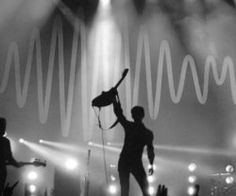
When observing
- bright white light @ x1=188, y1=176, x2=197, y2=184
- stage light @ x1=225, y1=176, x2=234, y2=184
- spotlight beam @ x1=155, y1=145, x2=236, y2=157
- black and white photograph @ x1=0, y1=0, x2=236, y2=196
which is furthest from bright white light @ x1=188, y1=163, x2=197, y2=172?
stage light @ x1=225, y1=176, x2=234, y2=184

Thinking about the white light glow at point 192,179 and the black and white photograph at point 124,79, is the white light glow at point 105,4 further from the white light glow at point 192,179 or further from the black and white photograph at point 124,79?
the white light glow at point 192,179

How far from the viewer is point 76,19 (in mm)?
19469

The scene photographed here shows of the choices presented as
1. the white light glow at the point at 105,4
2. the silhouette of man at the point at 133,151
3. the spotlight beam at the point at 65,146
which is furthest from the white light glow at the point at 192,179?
the silhouette of man at the point at 133,151

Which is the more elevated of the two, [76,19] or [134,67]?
[76,19]

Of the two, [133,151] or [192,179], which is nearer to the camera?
[133,151]

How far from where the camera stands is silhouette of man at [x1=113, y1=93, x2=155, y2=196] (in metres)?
5.07

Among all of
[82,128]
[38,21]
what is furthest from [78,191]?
[38,21]

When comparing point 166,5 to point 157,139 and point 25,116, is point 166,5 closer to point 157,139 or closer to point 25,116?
point 157,139

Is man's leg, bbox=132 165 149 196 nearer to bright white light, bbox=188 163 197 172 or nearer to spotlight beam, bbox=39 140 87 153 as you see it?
bright white light, bbox=188 163 197 172

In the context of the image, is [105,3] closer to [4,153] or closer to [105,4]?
[105,4]

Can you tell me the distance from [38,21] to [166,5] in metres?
6.37

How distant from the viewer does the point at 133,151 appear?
5.14 m

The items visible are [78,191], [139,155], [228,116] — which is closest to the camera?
[139,155]

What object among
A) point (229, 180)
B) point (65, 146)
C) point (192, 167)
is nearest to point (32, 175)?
point (65, 146)
